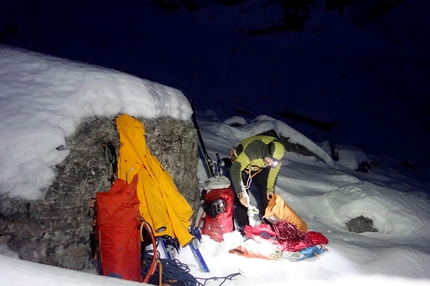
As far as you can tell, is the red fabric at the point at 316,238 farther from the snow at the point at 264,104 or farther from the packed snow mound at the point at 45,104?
the packed snow mound at the point at 45,104

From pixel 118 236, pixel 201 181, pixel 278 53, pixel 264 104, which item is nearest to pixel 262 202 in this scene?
pixel 201 181

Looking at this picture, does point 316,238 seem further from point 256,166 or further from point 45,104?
point 45,104

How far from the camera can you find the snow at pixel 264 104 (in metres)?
2.84

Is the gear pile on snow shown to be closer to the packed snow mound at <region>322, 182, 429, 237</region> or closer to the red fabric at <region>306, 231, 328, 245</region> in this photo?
the red fabric at <region>306, 231, 328, 245</region>

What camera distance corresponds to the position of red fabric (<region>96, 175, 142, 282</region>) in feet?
9.09

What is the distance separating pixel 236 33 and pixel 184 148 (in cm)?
2097

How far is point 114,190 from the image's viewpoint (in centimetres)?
292

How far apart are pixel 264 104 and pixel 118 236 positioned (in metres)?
15.6

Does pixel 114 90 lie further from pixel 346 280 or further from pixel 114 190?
pixel 346 280

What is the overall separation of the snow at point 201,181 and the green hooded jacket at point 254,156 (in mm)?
819

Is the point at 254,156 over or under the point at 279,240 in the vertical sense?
over

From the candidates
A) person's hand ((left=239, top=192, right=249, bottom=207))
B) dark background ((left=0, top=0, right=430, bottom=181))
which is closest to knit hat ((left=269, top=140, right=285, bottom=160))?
person's hand ((left=239, top=192, right=249, bottom=207))

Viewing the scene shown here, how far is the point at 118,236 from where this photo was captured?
279 centimetres

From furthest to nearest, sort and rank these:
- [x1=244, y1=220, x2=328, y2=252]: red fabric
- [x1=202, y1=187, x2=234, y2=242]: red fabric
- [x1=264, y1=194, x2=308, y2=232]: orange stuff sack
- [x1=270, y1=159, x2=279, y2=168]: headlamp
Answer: [x1=270, y1=159, x2=279, y2=168]: headlamp < [x1=264, y1=194, x2=308, y2=232]: orange stuff sack < [x1=202, y1=187, x2=234, y2=242]: red fabric < [x1=244, y1=220, x2=328, y2=252]: red fabric
